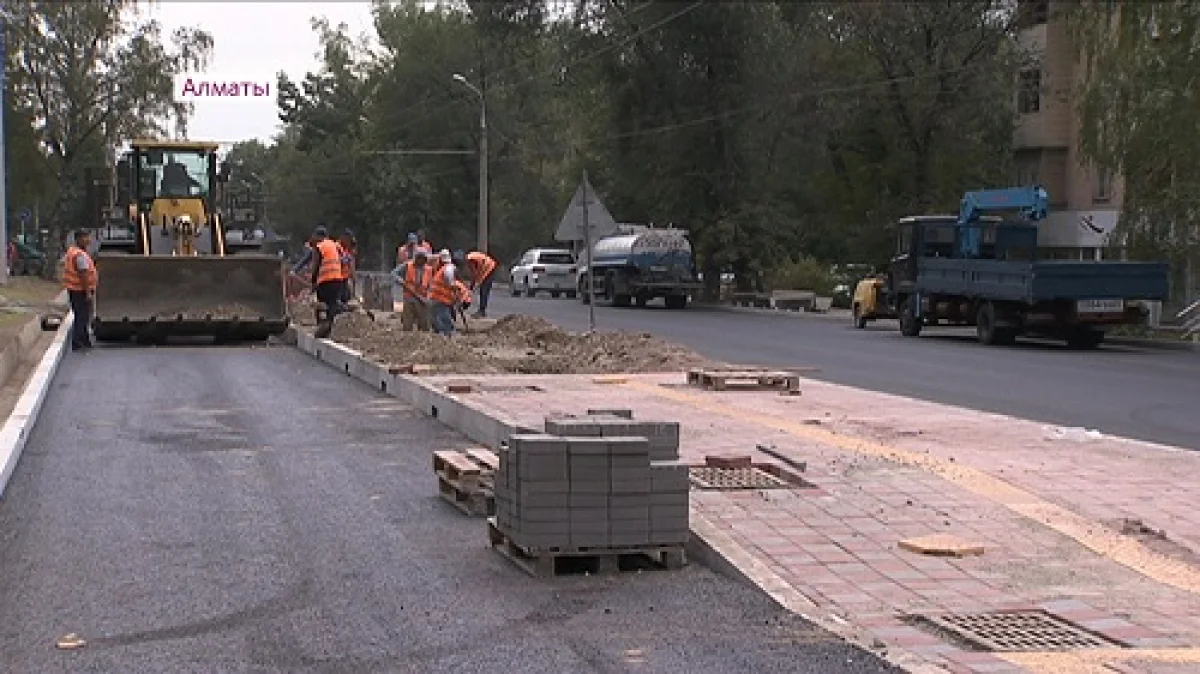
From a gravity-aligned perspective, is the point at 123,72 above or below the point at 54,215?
above

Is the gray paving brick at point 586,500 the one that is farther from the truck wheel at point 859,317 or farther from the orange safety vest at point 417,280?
the truck wheel at point 859,317

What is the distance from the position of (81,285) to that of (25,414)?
9588 millimetres

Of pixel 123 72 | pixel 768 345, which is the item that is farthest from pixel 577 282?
pixel 768 345

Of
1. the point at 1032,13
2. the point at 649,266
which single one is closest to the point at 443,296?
the point at 649,266

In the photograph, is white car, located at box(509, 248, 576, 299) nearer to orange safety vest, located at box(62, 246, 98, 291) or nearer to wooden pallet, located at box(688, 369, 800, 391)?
orange safety vest, located at box(62, 246, 98, 291)

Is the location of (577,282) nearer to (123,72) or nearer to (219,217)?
(123,72)

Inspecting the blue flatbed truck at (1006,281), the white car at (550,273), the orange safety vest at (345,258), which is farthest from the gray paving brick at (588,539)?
the white car at (550,273)

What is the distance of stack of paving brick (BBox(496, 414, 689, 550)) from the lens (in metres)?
7.98

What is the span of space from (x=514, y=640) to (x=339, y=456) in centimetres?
607

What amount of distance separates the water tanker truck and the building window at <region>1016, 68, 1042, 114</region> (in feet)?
40.0

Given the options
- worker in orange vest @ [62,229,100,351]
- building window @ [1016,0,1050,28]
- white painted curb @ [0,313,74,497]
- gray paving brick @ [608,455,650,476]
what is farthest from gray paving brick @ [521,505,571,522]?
building window @ [1016,0,1050,28]

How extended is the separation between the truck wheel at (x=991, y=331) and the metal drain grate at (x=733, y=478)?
64.3 feet

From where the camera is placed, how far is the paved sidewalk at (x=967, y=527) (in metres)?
6.80

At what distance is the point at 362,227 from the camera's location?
290 feet
